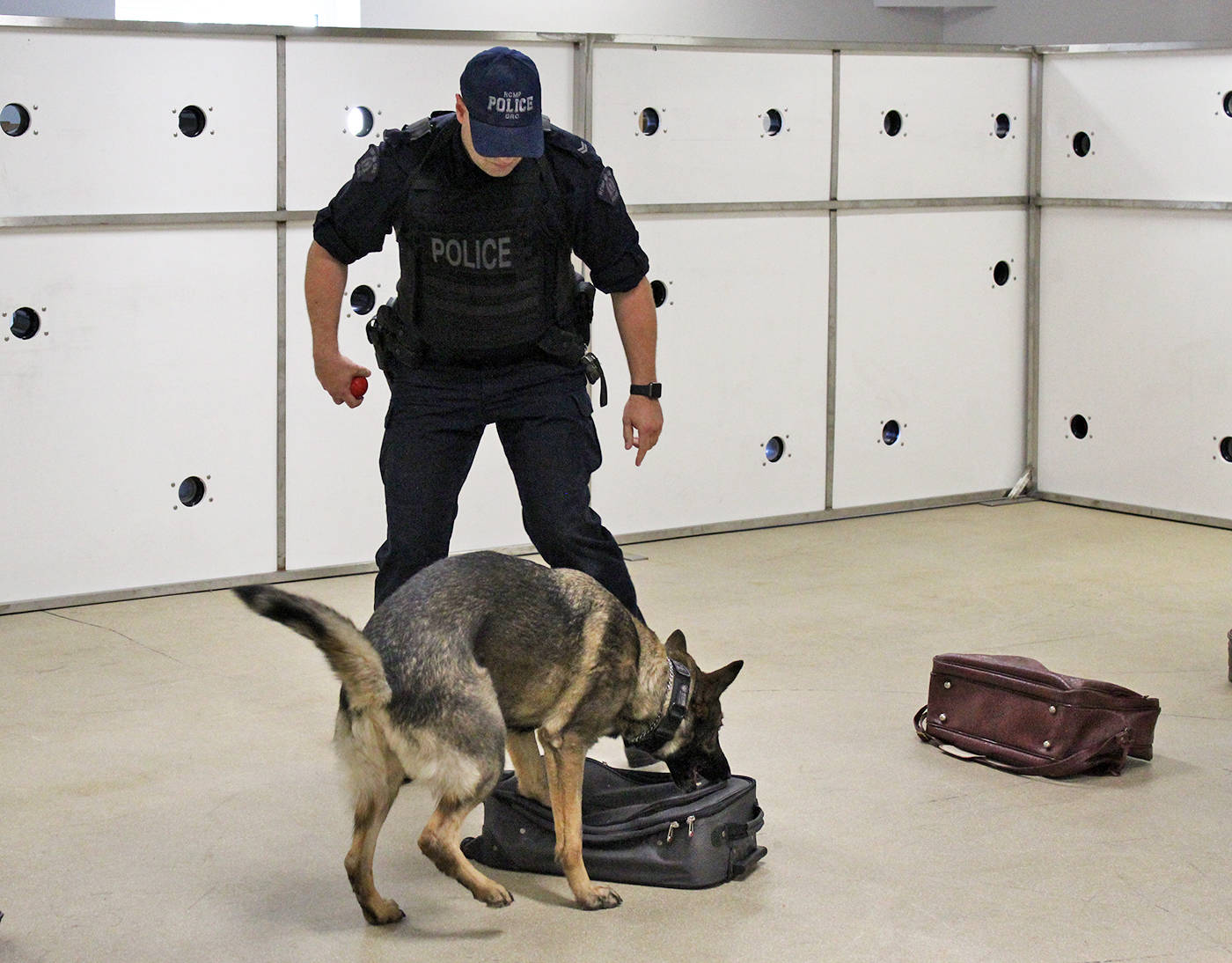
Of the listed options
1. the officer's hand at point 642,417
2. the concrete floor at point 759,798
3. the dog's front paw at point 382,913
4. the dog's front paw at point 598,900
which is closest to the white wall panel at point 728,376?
the concrete floor at point 759,798

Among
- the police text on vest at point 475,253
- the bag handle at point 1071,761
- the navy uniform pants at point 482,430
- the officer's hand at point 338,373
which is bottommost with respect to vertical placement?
the bag handle at point 1071,761

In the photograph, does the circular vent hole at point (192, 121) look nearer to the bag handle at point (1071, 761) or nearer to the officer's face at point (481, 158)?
the officer's face at point (481, 158)

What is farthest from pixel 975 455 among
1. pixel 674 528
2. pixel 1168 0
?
pixel 1168 0

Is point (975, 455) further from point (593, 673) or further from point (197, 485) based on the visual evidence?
point (593, 673)

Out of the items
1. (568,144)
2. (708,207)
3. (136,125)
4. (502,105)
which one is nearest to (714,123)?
(708,207)

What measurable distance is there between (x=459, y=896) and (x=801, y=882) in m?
0.67

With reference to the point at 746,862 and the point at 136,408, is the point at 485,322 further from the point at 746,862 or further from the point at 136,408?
the point at 136,408

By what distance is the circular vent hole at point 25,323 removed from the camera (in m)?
5.07

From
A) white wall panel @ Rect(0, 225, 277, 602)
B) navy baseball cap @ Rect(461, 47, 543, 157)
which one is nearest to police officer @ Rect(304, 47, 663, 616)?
navy baseball cap @ Rect(461, 47, 543, 157)

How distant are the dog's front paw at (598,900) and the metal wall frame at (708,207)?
2.79 metres

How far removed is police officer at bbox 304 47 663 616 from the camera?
3596 mm

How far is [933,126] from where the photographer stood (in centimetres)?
671

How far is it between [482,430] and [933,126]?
12.0ft

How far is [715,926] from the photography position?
117 inches
